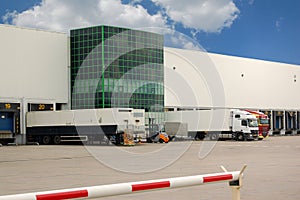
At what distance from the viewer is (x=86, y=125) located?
47.0 metres

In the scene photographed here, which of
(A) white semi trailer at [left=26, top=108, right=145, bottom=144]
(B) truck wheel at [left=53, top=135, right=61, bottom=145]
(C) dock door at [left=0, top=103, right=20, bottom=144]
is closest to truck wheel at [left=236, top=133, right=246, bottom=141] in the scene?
(A) white semi trailer at [left=26, top=108, right=145, bottom=144]

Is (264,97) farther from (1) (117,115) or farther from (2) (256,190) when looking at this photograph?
(2) (256,190)

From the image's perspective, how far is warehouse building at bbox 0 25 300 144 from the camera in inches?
2128

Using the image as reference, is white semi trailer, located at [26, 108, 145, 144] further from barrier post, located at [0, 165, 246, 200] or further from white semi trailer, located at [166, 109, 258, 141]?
barrier post, located at [0, 165, 246, 200]

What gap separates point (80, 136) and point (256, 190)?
37.1m

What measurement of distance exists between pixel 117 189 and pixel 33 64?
180 feet

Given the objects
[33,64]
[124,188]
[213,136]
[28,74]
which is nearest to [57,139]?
[28,74]

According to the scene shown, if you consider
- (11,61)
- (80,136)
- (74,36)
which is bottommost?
(80,136)

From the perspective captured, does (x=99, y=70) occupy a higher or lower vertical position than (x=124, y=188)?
higher

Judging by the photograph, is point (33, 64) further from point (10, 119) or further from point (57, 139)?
point (57, 139)

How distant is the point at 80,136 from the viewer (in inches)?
1882

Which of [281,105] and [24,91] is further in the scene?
[281,105]

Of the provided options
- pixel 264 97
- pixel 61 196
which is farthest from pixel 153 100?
pixel 61 196

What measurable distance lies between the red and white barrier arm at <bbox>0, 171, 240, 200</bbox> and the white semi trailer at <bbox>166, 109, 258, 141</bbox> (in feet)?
165
